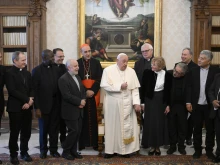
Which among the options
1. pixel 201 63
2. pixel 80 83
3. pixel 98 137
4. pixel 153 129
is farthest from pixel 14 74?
pixel 201 63

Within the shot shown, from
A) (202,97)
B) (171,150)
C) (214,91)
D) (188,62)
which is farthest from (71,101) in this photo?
(188,62)

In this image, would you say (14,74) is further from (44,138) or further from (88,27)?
(88,27)

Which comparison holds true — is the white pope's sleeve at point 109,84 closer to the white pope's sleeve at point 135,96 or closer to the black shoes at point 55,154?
the white pope's sleeve at point 135,96

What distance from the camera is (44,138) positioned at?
15.9 ft

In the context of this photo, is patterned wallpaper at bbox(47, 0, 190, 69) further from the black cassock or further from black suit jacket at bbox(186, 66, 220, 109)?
black suit jacket at bbox(186, 66, 220, 109)

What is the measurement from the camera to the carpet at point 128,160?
4637 millimetres

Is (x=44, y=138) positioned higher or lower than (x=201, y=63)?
lower

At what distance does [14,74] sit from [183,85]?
2505 millimetres

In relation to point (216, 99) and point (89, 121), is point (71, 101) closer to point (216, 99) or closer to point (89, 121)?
point (89, 121)

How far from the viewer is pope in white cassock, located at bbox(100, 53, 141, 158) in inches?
190

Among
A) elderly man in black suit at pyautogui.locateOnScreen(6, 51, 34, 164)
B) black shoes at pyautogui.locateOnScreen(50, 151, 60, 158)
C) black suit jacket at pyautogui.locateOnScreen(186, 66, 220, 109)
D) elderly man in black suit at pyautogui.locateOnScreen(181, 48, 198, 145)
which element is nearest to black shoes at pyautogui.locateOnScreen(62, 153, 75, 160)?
black shoes at pyautogui.locateOnScreen(50, 151, 60, 158)

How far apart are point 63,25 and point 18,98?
12.0ft

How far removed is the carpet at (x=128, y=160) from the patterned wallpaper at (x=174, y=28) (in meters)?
3.22

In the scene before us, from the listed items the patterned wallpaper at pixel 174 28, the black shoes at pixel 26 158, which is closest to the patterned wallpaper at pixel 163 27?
the patterned wallpaper at pixel 174 28
